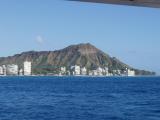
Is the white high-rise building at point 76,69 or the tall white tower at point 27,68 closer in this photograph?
the tall white tower at point 27,68

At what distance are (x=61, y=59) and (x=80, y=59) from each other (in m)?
5.54

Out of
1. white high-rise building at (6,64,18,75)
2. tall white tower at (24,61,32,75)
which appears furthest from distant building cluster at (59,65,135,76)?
white high-rise building at (6,64,18,75)

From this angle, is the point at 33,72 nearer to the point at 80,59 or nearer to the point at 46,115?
the point at 80,59

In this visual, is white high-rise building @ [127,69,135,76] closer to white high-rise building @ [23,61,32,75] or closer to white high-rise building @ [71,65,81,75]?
white high-rise building @ [71,65,81,75]

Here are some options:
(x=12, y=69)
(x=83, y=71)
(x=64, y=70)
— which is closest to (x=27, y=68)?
(x=12, y=69)

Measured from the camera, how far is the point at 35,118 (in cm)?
2625

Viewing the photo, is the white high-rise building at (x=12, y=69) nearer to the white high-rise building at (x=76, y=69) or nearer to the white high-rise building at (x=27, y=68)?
the white high-rise building at (x=27, y=68)

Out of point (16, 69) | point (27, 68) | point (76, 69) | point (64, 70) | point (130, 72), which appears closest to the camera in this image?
point (27, 68)


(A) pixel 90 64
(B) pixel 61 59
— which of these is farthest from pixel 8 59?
(A) pixel 90 64

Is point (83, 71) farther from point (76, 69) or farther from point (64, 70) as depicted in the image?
point (64, 70)

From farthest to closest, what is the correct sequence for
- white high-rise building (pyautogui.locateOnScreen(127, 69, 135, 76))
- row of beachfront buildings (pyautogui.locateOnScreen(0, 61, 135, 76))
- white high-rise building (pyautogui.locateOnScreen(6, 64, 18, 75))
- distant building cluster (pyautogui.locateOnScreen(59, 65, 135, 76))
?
white high-rise building (pyautogui.locateOnScreen(127, 69, 135, 76)) → white high-rise building (pyautogui.locateOnScreen(6, 64, 18, 75)) → distant building cluster (pyautogui.locateOnScreen(59, 65, 135, 76)) → row of beachfront buildings (pyautogui.locateOnScreen(0, 61, 135, 76))

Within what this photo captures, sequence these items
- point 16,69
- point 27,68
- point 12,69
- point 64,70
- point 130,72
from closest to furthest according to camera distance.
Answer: point 27,68, point 64,70, point 16,69, point 12,69, point 130,72

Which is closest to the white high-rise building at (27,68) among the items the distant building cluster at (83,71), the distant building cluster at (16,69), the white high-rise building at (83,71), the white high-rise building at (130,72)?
the distant building cluster at (16,69)

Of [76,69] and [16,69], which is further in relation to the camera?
[16,69]
